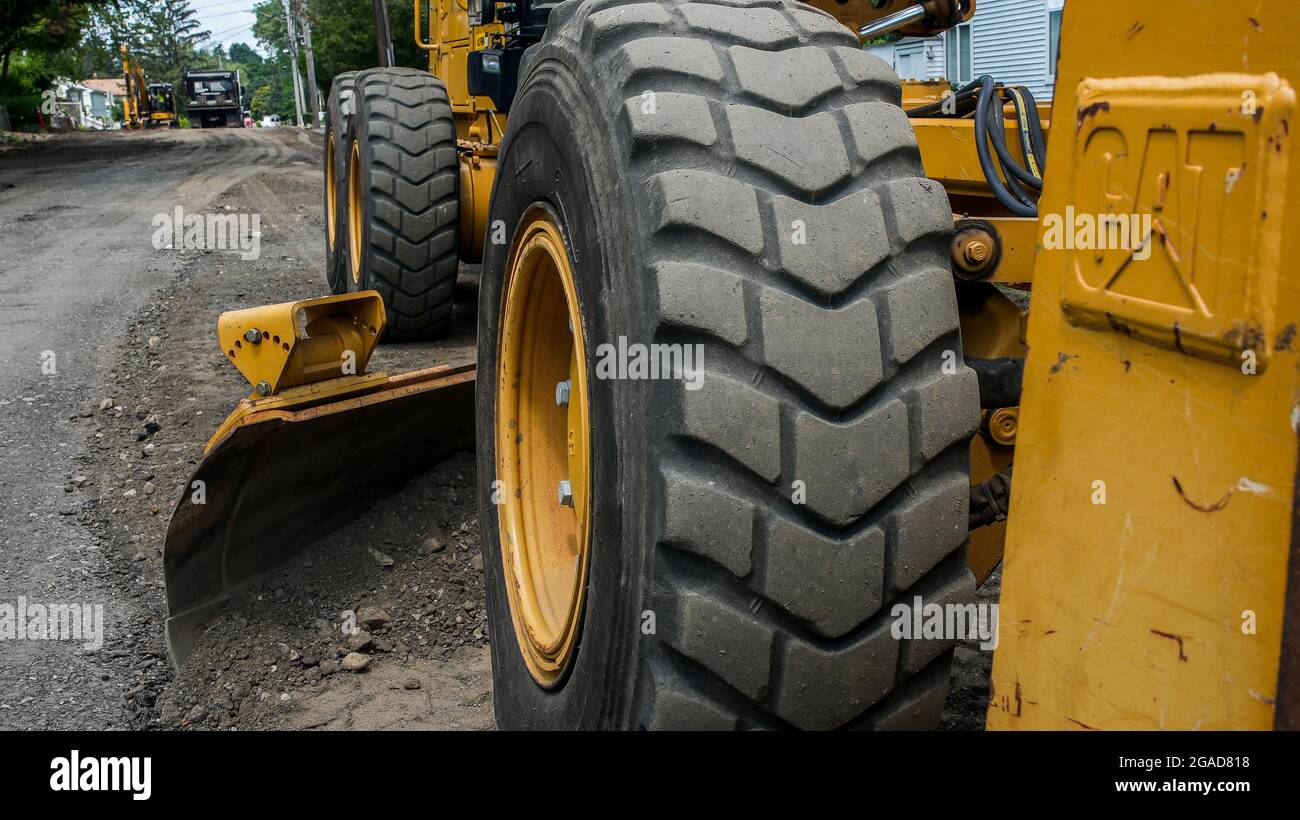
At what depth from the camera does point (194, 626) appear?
13.4ft

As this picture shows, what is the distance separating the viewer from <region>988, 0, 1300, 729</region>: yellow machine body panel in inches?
46.6

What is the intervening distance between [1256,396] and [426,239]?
5862 mm

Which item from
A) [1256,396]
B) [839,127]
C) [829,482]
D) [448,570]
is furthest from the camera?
[448,570]

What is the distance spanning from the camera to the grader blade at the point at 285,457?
3.87m

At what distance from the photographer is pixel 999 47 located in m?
21.3

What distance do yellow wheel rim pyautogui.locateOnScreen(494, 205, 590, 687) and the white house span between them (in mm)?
16778

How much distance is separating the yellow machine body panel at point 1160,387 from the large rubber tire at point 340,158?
6.29m

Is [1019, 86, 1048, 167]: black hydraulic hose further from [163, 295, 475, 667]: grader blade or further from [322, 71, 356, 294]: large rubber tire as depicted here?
[322, 71, 356, 294]: large rubber tire

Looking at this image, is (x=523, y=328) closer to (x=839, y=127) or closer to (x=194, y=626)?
(x=839, y=127)

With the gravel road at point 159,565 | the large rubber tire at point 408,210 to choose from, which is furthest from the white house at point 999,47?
the gravel road at point 159,565

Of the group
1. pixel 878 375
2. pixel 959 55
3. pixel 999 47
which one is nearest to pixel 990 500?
pixel 878 375

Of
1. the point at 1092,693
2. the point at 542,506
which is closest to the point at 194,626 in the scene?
the point at 542,506

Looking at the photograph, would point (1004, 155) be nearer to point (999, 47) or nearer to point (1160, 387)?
Answer: point (1160, 387)

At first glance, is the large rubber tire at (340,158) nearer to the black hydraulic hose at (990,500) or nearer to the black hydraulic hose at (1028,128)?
the black hydraulic hose at (1028,128)
